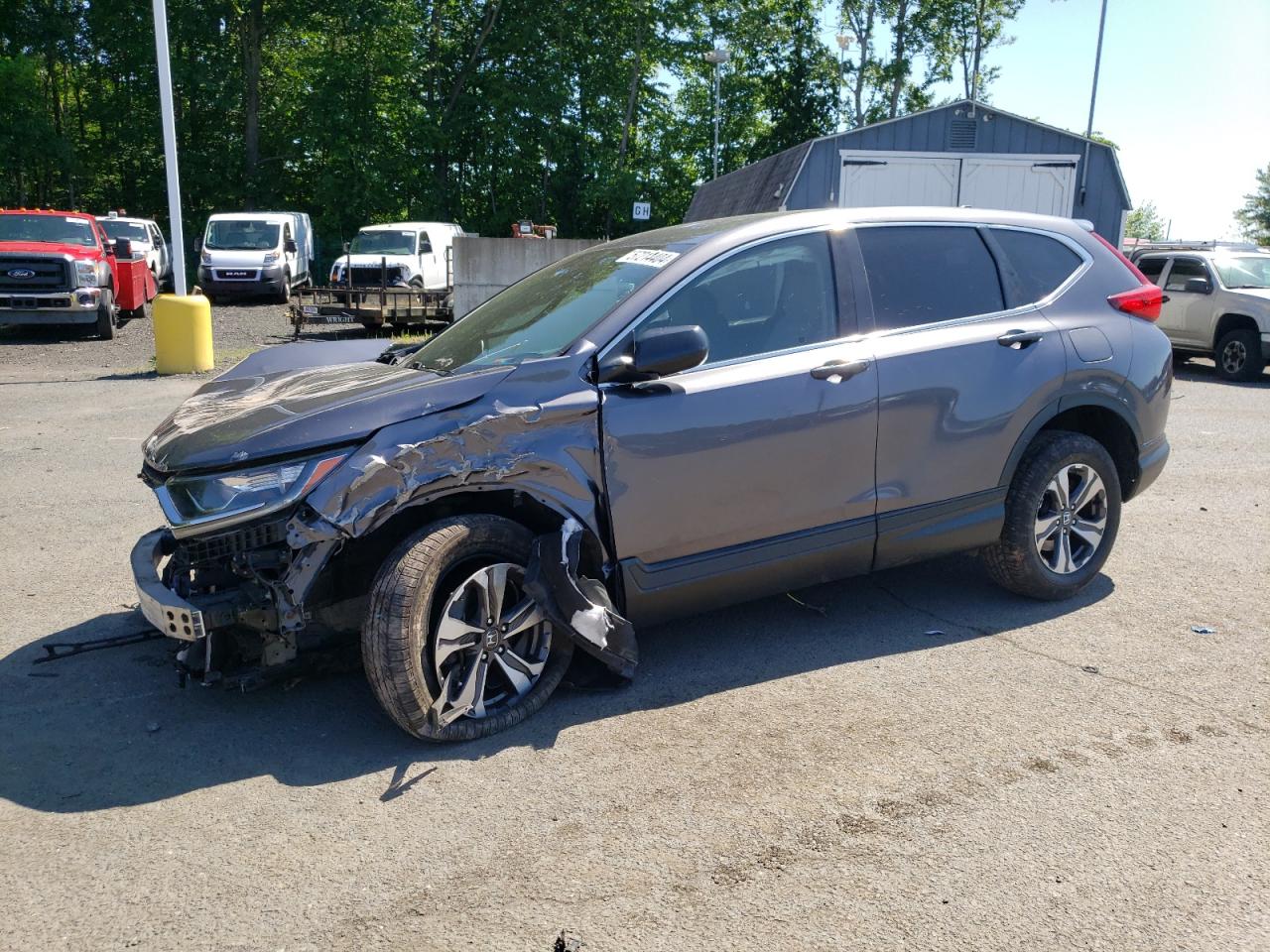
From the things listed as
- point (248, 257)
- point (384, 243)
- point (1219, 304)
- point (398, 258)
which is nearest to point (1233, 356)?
point (1219, 304)

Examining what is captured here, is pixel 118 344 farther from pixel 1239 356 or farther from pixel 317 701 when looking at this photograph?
pixel 1239 356

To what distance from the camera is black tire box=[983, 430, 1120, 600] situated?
16.2 ft

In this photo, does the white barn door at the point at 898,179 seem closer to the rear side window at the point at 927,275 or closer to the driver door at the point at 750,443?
the rear side window at the point at 927,275

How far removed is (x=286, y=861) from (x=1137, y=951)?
7.42 feet

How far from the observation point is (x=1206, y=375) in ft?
52.0

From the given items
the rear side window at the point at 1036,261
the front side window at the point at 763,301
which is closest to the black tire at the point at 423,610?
the front side window at the point at 763,301

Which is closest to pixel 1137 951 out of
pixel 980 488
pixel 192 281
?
pixel 980 488

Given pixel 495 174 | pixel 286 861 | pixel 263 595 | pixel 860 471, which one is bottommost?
pixel 286 861

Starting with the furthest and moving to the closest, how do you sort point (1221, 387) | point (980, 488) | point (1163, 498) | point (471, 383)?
point (1221, 387) < point (1163, 498) < point (980, 488) < point (471, 383)

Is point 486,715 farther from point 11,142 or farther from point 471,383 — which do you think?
point 11,142

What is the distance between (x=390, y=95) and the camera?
3725cm

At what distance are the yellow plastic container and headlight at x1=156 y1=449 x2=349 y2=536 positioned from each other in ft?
35.6

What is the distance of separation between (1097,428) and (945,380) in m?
1.24

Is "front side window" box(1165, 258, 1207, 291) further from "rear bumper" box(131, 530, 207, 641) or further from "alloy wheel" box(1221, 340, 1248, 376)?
"rear bumper" box(131, 530, 207, 641)
